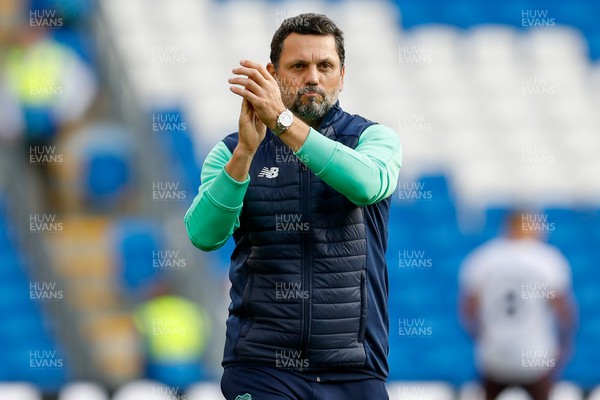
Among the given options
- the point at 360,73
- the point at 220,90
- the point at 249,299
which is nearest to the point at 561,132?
the point at 360,73

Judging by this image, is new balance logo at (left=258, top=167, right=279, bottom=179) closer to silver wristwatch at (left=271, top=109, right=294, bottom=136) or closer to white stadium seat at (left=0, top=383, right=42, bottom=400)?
silver wristwatch at (left=271, top=109, right=294, bottom=136)

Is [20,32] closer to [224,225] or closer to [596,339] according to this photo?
[596,339]

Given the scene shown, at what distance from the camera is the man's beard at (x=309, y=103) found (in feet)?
9.84

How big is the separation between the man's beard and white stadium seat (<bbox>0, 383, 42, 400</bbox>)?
5147 millimetres

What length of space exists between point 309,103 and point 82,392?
5.12m

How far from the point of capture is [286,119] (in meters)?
2.78

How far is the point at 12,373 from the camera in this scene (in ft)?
25.8

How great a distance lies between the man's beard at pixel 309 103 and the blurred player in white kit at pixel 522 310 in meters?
4.29
